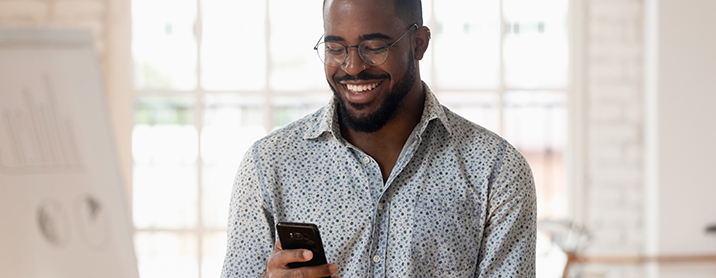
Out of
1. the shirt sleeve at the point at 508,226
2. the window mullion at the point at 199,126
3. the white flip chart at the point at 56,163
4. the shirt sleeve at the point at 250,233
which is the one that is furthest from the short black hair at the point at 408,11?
the window mullion at the point at 199,126

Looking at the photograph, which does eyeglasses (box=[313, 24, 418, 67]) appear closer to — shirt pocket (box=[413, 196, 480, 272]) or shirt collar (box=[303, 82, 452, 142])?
shirt collar (box=[303, 82, 452, 142])

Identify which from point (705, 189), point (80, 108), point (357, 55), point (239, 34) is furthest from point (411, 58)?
point (705, 189)

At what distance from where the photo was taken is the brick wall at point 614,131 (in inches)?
121

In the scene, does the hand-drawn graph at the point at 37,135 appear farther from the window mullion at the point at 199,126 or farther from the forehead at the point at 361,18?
the window mullion at the point at 199,126

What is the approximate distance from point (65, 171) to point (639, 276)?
2.94 metres

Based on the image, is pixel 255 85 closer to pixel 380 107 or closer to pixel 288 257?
pixel 380 107

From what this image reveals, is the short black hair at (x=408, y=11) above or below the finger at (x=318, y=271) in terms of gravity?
above

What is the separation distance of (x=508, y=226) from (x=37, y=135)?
3.44 ft

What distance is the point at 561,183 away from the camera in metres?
3.22

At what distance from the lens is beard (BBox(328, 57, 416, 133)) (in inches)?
60.1

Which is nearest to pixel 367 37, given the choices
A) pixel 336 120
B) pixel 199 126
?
pixel 336 120

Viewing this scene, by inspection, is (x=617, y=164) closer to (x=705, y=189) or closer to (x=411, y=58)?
(x=705, y=189)

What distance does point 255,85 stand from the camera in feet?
10.6

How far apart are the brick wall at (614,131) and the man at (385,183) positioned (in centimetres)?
168
